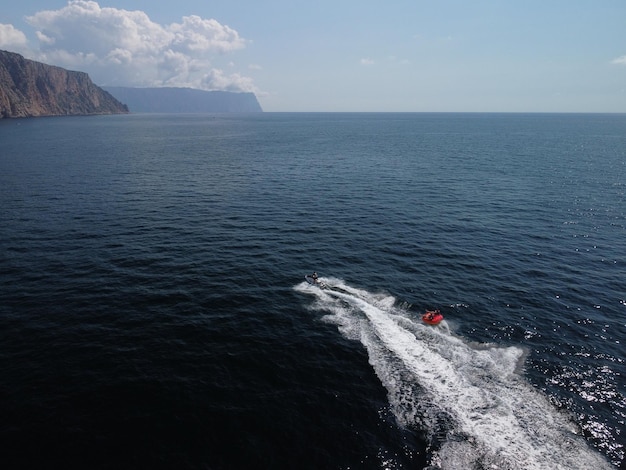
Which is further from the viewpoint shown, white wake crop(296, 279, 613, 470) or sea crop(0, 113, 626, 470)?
sea crop(0, 113, 626, 470)

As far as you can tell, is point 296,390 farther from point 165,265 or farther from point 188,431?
point 165,265

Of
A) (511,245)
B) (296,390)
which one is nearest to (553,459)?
(296,390)

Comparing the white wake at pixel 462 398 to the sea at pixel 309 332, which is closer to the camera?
the white wake at pixel 462 398

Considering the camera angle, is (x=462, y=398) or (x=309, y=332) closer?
(x=462, y=398)

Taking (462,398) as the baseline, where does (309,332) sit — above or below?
above
